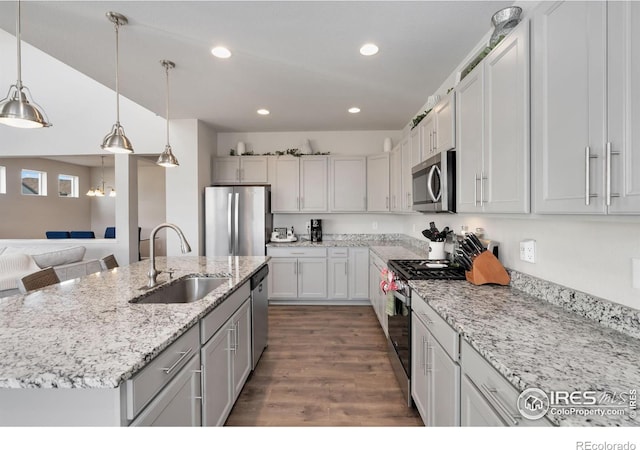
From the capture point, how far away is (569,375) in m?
0.88

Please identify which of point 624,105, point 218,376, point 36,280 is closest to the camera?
point 624,105

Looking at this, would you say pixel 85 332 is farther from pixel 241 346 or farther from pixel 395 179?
pixel 395 179

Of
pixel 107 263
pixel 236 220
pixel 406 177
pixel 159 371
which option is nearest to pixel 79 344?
pixel 159 371

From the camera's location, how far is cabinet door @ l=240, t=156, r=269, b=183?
4.73 metres

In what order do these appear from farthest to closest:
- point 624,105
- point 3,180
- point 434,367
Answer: point 3,180 → point 434,367 → point 624,105

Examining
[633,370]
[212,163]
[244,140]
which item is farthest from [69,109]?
[633,370]

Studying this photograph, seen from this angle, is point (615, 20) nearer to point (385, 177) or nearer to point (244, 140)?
point (385, 177)

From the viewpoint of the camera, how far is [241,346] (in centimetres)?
222

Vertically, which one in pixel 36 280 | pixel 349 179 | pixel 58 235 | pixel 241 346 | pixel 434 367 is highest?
pixel 349 179

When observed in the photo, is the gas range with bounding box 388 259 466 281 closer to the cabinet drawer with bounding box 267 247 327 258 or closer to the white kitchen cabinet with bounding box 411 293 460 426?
the white kitchen cabinet with bounding box 411 293 460 426

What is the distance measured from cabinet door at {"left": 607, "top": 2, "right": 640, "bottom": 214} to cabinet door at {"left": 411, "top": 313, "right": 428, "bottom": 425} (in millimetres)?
1121

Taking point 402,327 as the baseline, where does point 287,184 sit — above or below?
above

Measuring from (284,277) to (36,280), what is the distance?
9.13ft

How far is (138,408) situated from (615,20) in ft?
6.05
